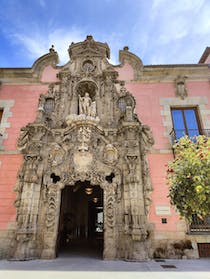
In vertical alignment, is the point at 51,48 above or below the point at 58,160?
above

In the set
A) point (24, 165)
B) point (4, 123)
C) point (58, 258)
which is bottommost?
point (58, 258)

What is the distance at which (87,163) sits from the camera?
795 centimetres

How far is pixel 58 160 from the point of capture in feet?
26.9

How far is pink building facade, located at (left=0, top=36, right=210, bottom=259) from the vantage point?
7.21 meters

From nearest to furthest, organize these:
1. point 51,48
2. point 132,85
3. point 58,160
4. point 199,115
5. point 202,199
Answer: point 202,199
point 58,160
point 199,115
point 132,85
point 51,48

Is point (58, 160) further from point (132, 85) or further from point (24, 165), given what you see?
point (132, 85)

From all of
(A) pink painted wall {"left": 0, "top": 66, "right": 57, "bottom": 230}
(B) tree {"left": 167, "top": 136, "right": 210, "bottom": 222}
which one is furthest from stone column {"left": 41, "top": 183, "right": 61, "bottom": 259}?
(B) tree {"left": 167, "top": 136, "right": 210, "bottom": 222}

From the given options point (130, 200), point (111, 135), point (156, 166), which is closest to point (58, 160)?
point (111, 135)

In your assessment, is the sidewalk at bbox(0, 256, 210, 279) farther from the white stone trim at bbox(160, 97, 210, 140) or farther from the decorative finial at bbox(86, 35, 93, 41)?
the decorative finial at bbox(86, 35, 93, 41)

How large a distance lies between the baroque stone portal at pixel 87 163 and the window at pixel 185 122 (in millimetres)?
1635

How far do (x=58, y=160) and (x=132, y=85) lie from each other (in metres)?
5.73

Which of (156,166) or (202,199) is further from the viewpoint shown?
(156,166)

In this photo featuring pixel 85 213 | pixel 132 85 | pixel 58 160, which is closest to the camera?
pixel 58 160

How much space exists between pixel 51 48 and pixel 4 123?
5329 mm
